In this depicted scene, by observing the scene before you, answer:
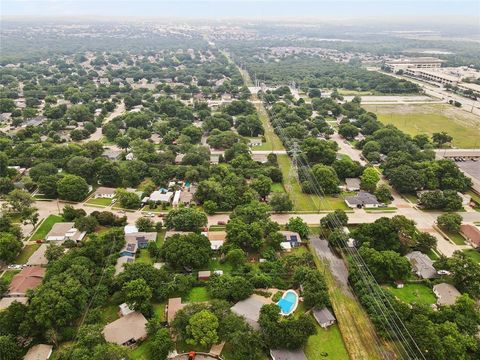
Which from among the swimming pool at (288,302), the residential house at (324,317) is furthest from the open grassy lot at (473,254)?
the swimming pool at (288,302)

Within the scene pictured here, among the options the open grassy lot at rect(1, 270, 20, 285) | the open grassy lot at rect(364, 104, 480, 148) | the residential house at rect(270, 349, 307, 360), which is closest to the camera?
the residential house at rect(270, 349, 307, 360)

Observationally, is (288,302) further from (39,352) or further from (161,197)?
(161,197)

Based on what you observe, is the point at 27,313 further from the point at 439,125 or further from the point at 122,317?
the point at 439,125

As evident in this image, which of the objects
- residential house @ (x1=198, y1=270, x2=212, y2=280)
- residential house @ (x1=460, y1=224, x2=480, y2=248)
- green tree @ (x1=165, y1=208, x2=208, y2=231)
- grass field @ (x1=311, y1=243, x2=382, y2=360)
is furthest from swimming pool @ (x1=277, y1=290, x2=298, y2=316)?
residential house @ (x1=460, y1=224, x2=480, y2=248)

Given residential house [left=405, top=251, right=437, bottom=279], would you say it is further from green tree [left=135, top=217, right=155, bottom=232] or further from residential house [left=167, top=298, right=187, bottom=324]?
green tree [left=135, top=217, right=155, bottom=232]

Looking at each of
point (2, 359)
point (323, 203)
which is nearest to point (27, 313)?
point (2, 359)

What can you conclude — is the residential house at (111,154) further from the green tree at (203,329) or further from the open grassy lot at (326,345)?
the open grassy lot at (326,345)
